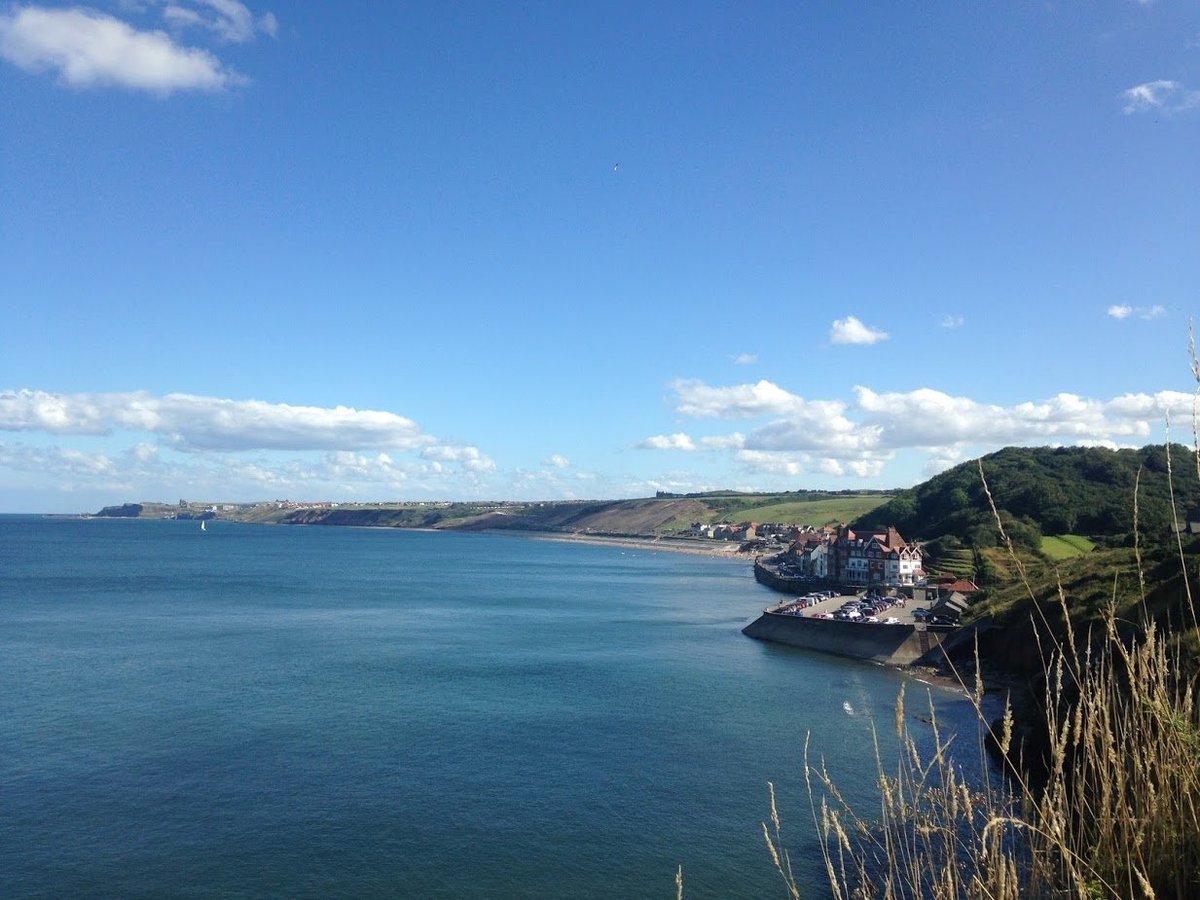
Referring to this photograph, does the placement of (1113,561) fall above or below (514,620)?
above

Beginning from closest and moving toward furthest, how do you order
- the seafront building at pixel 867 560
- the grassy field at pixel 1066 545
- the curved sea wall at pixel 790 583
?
the grassy field at pixel 1066 545 → the seafront building at pixel 867 560 → the curved sea wall at pixel 790 583

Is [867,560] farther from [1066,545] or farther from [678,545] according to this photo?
[678,545]

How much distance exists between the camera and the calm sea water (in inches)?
741

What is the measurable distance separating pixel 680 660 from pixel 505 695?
12131mm

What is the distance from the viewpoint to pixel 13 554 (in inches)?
4855

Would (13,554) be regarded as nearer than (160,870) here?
No

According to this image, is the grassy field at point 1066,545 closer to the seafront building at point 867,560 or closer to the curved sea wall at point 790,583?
the seafront building at point 867,560

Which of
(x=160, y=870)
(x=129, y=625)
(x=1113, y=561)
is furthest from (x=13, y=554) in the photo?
(x=1113, y=561)

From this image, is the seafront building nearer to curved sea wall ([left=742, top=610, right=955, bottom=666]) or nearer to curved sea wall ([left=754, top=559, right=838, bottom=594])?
curved sea wall ([left=754, top=559, right=838, bottom=594])

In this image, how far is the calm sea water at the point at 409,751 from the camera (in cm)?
1883

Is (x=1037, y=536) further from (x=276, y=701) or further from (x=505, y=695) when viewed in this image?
(x=276, y=701)

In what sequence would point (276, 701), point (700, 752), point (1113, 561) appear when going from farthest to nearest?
point (1113, 561), point (276, 701), point (700, 752)

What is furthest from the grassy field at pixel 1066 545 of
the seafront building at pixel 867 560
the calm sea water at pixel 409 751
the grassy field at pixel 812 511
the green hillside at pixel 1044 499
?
the grassy field at pixel 812 511

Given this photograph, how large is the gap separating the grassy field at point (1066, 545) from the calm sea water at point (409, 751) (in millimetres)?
29632
